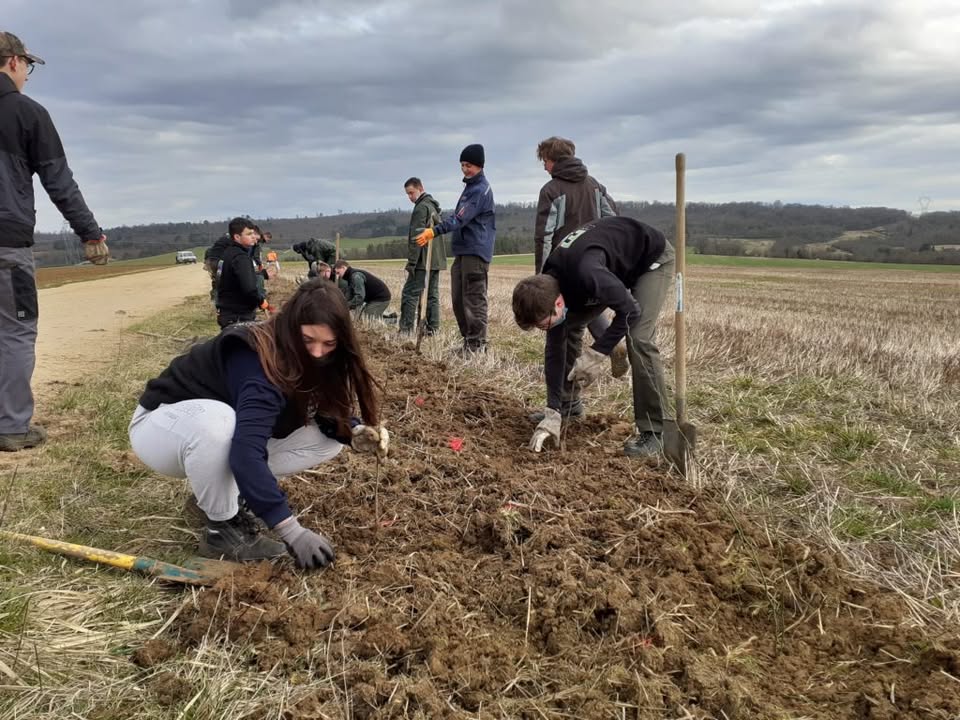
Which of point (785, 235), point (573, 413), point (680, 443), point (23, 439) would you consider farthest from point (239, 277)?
point (785, 235)

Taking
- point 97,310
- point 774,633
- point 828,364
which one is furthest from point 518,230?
point 774,633

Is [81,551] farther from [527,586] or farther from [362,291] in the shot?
[362,291]

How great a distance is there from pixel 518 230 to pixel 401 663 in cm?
7013

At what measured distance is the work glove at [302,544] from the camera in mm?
2619

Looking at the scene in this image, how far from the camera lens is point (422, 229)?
8.45m

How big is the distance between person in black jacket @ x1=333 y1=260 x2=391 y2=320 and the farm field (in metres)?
5.33

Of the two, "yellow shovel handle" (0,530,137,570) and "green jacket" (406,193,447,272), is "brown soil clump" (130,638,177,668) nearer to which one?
"yellow shovel handle" (0,530,137,570)

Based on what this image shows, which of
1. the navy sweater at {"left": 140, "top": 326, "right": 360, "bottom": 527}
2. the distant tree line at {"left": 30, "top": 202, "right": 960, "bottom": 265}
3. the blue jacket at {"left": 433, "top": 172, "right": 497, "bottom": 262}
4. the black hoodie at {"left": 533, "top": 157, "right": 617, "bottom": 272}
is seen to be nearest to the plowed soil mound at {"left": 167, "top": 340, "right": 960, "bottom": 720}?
the navy sweater at {"left": 140, "top": 326, "right": 360, "bottom": 527}

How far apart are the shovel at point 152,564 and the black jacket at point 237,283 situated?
15.3 feet

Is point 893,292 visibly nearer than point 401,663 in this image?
No

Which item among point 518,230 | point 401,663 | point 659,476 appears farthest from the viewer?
point 518,230

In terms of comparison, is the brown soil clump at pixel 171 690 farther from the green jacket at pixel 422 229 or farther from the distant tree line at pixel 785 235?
the distant tree line at pixel 785 235

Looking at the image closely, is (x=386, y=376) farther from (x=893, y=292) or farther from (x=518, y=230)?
(x=518, y=230)

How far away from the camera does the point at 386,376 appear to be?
623 cm
